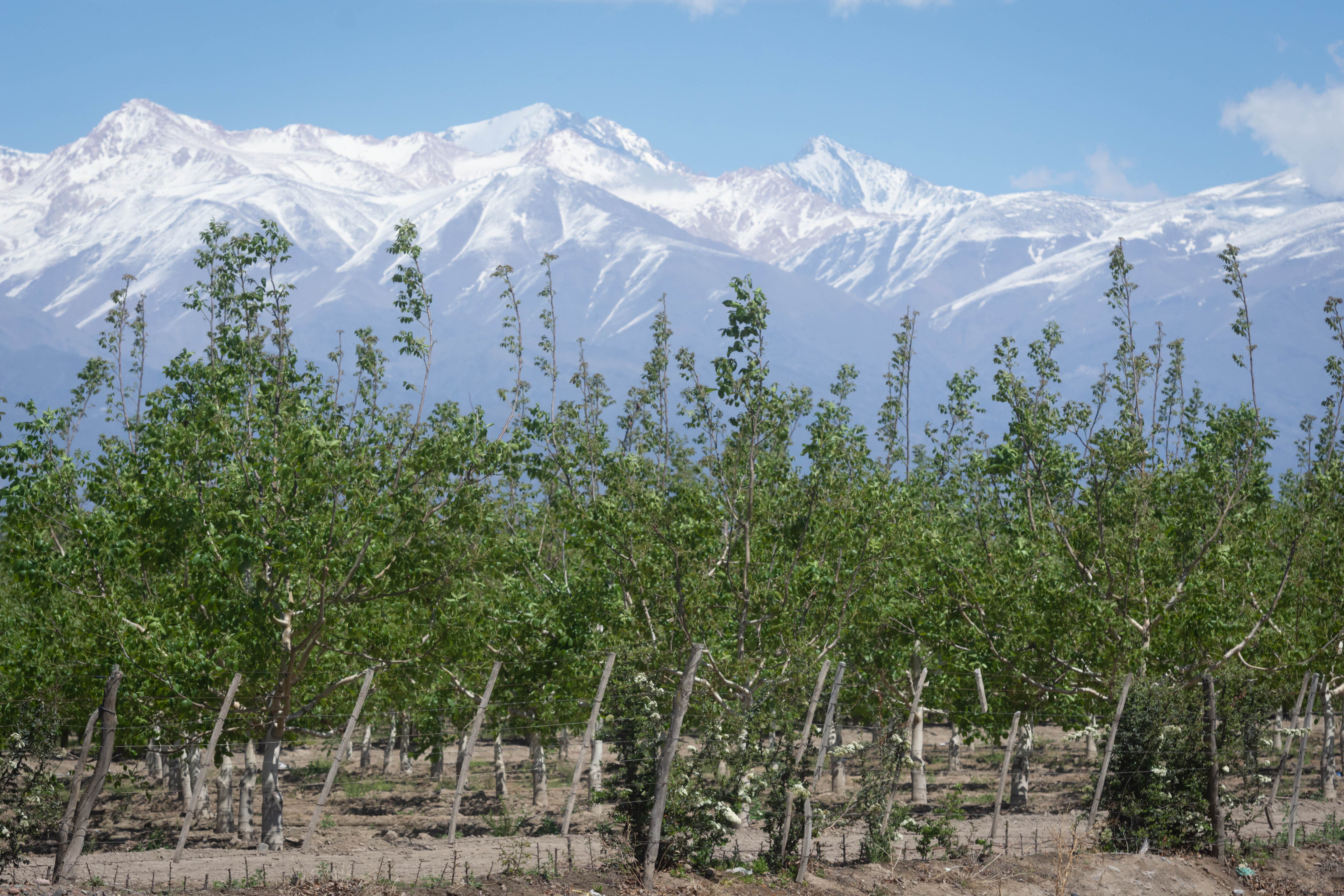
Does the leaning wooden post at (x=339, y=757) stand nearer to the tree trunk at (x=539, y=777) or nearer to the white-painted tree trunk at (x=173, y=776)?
the white-painted tree trunk at (x=173, y=776)

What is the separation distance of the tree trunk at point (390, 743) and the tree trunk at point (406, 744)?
1.01ft

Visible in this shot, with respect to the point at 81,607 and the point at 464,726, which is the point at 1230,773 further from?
the point at 81,607

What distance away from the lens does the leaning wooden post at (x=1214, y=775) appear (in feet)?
49.0

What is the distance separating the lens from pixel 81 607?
54.3 feet

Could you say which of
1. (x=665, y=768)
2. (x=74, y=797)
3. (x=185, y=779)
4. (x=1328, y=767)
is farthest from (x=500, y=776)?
(x=74, y=797)

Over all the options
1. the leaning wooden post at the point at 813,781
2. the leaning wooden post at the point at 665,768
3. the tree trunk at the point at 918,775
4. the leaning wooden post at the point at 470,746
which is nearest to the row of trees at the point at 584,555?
the leaning wooden post at the point at 813,781

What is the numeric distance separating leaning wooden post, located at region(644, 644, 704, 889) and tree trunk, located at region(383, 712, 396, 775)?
19821 mm

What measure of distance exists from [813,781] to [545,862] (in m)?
4.63

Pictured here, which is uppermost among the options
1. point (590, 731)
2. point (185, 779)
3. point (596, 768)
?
point (590, 731)

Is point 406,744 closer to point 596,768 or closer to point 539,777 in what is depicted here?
point 539,777

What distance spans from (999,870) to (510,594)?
9.77m

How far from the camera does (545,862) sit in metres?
15.1

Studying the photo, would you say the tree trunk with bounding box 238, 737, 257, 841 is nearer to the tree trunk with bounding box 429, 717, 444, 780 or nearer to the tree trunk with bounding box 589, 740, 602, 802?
the tree trunk with bounding box 429, 717, 444, 780

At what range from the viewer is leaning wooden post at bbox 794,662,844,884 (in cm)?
1241
